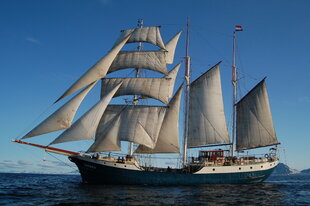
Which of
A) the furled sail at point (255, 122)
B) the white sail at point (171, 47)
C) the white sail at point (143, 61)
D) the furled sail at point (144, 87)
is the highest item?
the white sail at point (171, 47)

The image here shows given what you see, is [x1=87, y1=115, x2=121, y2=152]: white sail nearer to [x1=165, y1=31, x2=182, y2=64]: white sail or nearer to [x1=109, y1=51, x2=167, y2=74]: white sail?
[x1=109, y1=51, x2=167, y2=74]: white sail

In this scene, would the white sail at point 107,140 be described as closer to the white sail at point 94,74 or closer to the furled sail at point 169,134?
the furled sail at point 169,134

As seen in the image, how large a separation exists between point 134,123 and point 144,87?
5.36 metres

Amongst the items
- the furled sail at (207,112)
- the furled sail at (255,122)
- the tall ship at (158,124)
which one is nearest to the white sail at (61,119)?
the tall ship at (158,124)

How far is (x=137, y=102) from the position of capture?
132 feet

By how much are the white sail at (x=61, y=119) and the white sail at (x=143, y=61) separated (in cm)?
950

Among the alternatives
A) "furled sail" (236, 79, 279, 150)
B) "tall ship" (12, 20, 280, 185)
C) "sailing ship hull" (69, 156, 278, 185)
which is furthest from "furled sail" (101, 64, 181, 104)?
"furled sail" (236, 79, 279, 150)

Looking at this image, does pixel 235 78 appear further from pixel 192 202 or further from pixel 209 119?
pixel 192 202

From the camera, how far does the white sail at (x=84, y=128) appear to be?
31.0 metres

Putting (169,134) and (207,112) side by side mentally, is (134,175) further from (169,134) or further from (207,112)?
(207,112)

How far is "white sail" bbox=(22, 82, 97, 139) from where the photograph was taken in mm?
29266

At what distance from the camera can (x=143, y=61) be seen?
134 ft

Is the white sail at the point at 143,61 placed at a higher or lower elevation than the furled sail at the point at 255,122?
higher

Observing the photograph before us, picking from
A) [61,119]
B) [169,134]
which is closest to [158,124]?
[169,134]
